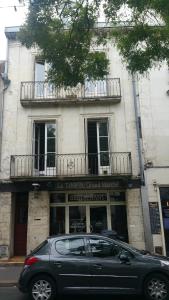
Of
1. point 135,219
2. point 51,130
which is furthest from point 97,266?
point 51,130

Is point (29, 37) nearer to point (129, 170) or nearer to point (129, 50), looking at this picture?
point (129, 50)

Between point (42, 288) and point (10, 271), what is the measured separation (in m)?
4.65

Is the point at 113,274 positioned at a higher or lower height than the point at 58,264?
lower

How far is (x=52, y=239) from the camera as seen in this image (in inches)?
329

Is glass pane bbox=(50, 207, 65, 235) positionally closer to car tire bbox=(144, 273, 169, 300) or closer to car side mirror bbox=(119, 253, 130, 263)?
car side mirror bbox=(119, 253, 130, 263)

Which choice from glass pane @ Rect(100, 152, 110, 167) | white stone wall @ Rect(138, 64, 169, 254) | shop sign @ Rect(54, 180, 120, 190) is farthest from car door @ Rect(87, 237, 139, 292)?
glass pane @ Rect(100, 152, 110, 167)

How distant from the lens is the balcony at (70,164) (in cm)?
1473

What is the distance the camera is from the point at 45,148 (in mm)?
15352

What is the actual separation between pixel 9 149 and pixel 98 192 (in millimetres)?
4327

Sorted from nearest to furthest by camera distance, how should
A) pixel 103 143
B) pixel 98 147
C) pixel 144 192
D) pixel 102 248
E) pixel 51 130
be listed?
1. pixel 102 248
2. pixel 144 192
3. pixel 98 147
4. pixel 103 143
5. pixel 51 130

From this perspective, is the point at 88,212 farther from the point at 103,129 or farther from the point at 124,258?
the point at 124,258

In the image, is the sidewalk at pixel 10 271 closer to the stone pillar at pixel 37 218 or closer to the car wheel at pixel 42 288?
the stone pillar at pixel 37 218

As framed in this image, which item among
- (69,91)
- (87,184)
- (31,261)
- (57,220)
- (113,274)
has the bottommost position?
(113,274)

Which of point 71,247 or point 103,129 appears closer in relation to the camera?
point 71,247
